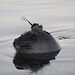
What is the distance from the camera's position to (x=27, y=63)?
1620 inches

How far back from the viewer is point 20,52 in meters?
43.8

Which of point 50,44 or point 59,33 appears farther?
point 59,33

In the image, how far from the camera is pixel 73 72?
37094 millimetres

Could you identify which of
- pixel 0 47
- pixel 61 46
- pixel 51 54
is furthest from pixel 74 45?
pixel 0 47

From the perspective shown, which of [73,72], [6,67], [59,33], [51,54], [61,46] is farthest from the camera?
[59,33]

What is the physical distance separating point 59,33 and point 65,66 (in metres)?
14.4

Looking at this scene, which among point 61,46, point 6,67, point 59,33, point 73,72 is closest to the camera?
point 73,72

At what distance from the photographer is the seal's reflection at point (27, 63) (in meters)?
39.6

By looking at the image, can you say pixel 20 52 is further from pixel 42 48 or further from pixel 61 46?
pixel 61 46

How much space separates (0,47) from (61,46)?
628cm

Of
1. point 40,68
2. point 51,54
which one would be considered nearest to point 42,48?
point 51,54

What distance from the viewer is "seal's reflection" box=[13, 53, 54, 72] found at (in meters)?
39.6

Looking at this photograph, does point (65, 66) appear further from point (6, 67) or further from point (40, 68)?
point (6, 67)

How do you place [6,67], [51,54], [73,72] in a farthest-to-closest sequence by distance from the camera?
[51,54] < [6,67] < [73,72]
